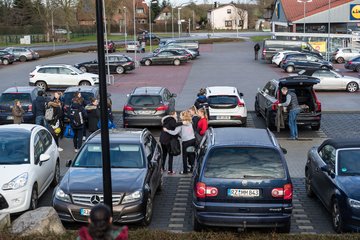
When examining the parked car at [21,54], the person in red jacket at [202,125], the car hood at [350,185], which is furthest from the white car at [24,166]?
the parked car at [21,54]

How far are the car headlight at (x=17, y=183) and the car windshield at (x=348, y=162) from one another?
5.52 meters

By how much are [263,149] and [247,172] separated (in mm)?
450

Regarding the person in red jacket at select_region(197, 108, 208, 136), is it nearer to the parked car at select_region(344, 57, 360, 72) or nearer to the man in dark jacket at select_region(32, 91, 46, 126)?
the man in dark jacket at select_region(32, 91, 46, 126)

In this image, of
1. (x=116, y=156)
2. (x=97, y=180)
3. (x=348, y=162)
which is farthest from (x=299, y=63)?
(x=97, y=180)

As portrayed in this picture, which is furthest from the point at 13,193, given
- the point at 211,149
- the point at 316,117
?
the point at 316,117

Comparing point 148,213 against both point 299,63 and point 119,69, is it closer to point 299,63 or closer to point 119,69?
point 119,69

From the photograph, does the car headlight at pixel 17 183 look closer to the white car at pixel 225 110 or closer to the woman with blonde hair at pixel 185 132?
the woman with blonde hair at pixel 185 132

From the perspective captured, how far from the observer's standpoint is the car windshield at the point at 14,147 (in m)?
10.9

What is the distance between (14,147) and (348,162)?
630 cm

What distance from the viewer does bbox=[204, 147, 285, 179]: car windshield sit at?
872 centimetres

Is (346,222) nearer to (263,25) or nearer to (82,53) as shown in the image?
(82,53)

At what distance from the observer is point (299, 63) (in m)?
40.8

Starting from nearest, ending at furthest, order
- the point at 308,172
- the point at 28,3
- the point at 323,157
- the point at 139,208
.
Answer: the point at 139,208 → the point at 323,157 → the point at 308,172 → the point at 28,3

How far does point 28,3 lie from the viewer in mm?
93438
